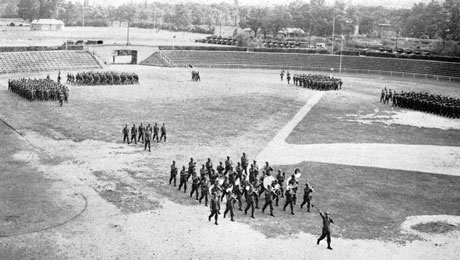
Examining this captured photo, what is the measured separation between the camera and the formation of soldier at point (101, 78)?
4856 centimetres

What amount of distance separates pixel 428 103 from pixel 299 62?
34.8 m

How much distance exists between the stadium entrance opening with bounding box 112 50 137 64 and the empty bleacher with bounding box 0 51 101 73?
5.25 m

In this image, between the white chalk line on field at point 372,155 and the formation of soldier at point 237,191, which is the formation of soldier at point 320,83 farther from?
the formation of soldier at point 237,191

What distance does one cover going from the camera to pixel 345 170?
79.9ft

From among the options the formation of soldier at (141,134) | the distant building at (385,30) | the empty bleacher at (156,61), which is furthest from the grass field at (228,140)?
the distant building at (385,30)

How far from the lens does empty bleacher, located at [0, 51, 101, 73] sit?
5581 cm

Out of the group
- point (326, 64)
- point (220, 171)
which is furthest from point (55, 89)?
point (326, 64)

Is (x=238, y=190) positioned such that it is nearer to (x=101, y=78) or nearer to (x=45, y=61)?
(x=101, y=78)

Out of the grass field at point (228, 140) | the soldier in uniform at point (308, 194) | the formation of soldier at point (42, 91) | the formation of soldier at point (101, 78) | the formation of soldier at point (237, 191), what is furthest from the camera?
the formation of soldier at point (101, 78)

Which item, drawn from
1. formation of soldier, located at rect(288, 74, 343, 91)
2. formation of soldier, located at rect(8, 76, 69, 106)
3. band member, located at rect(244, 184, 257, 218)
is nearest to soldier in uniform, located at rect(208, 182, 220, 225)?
band member, located at rect(244, 184, 257, 218)

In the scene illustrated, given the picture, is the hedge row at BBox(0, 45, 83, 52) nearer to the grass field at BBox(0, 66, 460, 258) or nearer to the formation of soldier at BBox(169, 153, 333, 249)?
the grass field at BBox(0, 66, 460, 258)

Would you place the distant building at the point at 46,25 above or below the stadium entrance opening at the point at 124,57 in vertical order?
above

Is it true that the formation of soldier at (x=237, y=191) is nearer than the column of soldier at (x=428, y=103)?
Yes

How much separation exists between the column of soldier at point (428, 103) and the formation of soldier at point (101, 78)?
24894 millimetres
